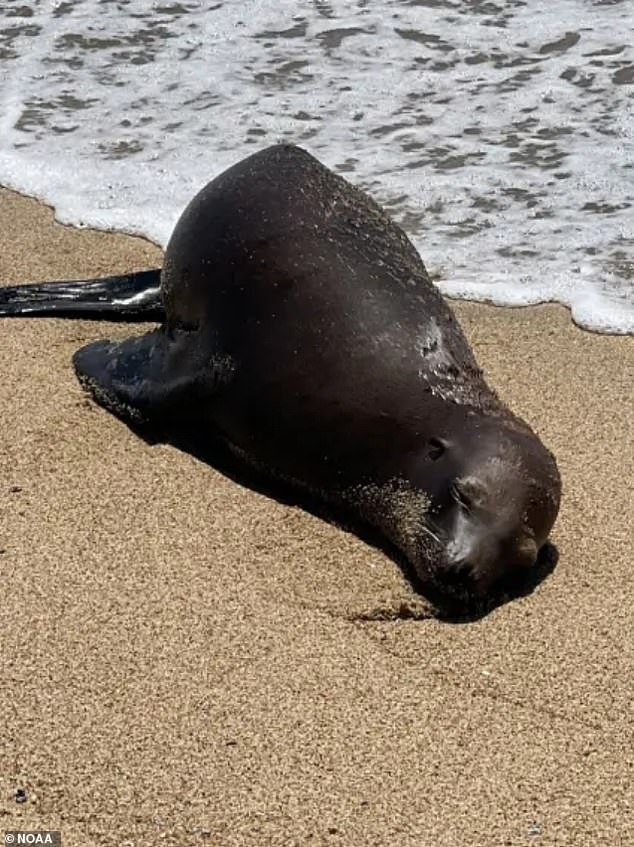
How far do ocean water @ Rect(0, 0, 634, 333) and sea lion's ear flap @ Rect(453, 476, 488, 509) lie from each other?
2081 millimetres

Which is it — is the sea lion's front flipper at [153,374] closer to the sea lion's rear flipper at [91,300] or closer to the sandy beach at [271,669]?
the sandy beach at [271,669]

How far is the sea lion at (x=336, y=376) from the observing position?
13.0 ft

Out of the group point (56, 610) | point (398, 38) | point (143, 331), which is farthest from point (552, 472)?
point (398, 38)

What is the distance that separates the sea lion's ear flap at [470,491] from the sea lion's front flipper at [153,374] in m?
0.92

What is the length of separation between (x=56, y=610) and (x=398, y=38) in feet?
20.9

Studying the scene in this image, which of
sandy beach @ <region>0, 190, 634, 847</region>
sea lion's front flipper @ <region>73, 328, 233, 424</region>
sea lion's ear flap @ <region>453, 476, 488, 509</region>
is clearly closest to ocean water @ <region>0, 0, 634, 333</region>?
sea lion's front flipper @ <region>73, 328, 233, 424</region>

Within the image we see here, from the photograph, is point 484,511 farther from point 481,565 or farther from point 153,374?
point 153,374

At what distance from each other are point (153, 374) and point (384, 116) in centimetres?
374

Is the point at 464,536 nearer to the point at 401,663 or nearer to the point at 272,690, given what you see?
the point at 401,663

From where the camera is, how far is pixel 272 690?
3.61m

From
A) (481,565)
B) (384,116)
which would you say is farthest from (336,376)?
(384,116)

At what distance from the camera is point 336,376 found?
4309mm

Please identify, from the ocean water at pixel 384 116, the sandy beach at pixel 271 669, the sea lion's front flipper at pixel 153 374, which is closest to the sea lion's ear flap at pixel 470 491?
the sandy beach at pixel 271 669

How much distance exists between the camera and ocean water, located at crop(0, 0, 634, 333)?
6.66m
